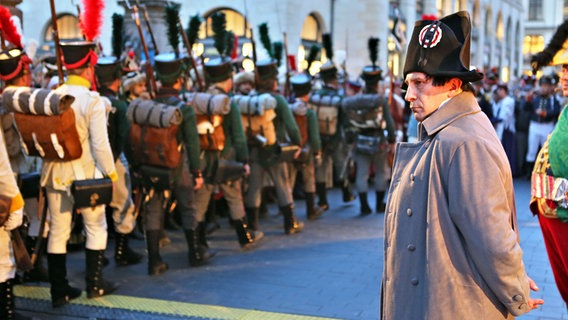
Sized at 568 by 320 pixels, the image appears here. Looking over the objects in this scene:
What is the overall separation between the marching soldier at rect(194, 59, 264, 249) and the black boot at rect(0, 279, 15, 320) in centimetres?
272

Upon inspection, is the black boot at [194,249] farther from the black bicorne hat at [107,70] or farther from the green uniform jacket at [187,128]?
the black bicorne hat at [107,70]

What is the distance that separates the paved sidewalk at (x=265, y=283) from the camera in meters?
5.63

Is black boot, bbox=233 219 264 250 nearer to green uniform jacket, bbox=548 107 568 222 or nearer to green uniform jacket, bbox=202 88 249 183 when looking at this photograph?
green uniform jacket, bbox=202 88 249 183

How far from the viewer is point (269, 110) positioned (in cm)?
833

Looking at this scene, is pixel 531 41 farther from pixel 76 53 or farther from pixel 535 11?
pixel 76 53

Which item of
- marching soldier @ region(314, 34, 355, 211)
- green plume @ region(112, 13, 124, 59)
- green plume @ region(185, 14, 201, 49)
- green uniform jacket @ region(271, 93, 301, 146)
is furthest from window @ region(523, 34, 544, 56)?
green plume @ region(112, 13, 124, 59)

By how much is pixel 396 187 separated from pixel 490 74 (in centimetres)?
1563

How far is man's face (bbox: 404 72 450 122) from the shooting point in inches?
118

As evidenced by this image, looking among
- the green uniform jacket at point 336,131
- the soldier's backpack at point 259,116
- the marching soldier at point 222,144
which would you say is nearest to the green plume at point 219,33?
the marching soldier at point 222,144

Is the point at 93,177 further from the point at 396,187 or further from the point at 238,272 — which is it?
the point at 396,187

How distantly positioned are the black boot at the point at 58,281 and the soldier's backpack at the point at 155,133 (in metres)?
1.26

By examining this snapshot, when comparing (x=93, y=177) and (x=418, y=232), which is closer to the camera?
(x=418, y=232)

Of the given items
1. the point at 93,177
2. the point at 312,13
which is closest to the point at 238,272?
the point at 93,177

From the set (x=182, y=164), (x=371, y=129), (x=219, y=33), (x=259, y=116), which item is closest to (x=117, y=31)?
(x=219, y=33)
